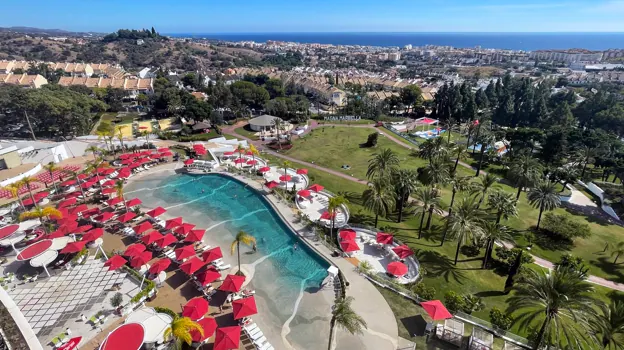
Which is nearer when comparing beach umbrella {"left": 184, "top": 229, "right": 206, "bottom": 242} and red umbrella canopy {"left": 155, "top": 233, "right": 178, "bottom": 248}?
red umbrella canopy {"left": 155, "top": 233, "right": 178, "bottom": 248}

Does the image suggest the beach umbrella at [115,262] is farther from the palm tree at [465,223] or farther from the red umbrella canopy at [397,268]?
the palm tree at [465,223]

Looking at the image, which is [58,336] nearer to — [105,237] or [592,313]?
[105,237]

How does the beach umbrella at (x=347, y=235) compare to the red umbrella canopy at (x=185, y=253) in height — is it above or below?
above

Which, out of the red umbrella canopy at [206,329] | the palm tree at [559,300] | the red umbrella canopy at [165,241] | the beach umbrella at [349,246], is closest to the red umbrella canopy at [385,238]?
the beach umbrella at [349,246]

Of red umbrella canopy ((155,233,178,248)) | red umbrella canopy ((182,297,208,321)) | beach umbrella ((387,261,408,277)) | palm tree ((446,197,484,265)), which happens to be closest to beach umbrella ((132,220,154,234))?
red umbrella canopy ((155,233,178,248))

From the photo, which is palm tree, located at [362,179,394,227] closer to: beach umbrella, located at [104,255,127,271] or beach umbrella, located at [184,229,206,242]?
beach umbrella, located at [184,229,206,242]

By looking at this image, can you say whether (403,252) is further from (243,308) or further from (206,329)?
(206,329)

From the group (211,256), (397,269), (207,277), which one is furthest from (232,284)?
(397,269)
